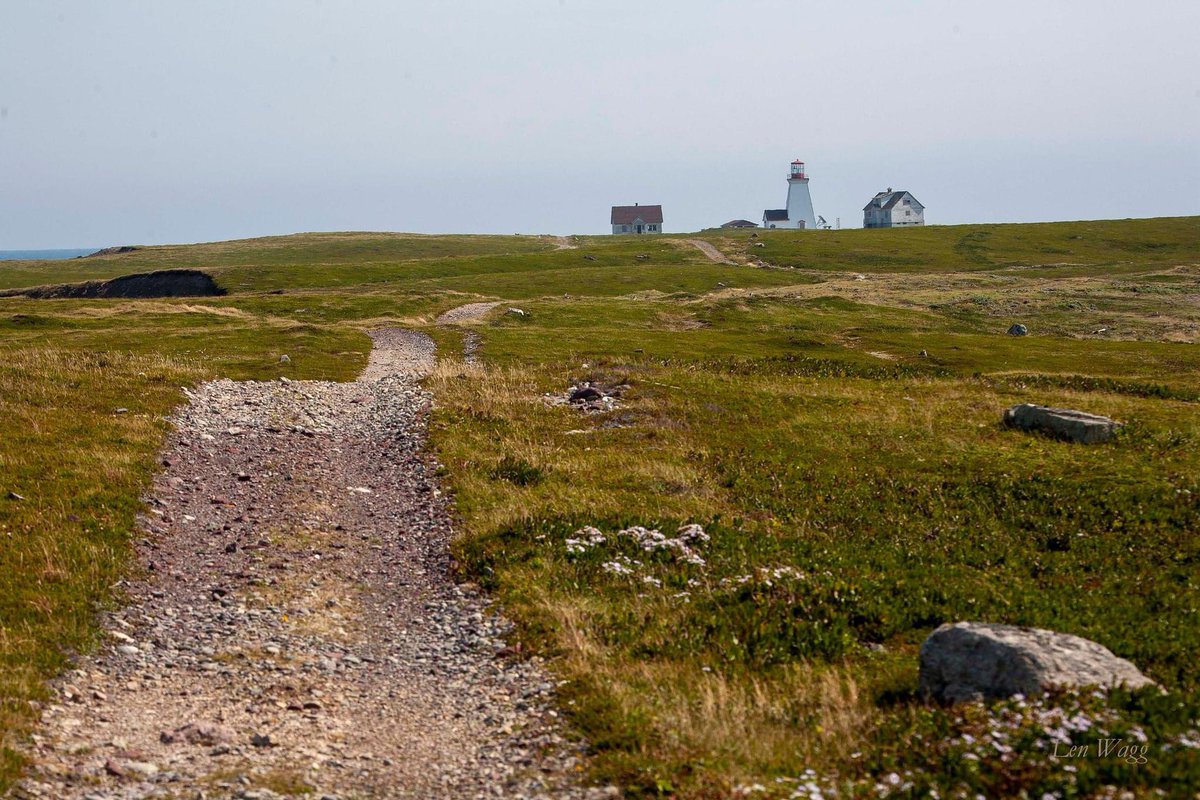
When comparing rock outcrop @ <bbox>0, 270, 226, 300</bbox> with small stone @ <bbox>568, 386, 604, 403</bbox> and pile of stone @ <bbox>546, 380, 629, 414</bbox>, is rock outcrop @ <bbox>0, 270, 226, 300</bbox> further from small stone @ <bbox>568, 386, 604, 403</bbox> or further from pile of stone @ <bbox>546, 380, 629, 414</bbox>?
small stone @ <bbox>568, 386, 604, 403</bbox>

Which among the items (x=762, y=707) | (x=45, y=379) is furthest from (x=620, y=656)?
(x=45, y=379)

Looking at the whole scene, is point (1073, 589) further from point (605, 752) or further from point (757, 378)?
point (757, 378)

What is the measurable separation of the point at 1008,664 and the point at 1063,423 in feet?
76.5

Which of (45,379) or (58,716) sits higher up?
(45,379)

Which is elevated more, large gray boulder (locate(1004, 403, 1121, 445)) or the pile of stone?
the pile of stone

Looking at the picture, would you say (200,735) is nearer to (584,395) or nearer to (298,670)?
(298,670)

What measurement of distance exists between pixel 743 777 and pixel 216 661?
884cm

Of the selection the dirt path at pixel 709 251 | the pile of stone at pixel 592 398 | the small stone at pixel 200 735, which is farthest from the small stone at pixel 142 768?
the dirt path at pixel 709 251

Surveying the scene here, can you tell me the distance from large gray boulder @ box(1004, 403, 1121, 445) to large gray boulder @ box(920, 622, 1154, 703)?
21.4 meters

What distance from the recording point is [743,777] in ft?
34.7

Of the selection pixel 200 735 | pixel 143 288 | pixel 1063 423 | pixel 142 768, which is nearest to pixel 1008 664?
pixel 200 735

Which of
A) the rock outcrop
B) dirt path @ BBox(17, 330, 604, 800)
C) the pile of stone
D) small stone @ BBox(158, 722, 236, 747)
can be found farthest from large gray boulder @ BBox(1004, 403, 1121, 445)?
the rock outcrop

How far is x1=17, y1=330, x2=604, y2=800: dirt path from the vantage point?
447 inches

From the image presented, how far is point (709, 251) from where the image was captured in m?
172
